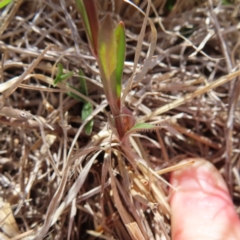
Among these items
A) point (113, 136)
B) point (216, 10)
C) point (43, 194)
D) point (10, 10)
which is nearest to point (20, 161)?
point (43, 194)

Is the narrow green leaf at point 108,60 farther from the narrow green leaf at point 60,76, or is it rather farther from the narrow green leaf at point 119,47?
the narrow green leaf at point 60,76

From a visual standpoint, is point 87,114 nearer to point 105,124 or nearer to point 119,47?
point 105,124

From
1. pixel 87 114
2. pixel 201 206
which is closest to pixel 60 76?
pixel 87 114

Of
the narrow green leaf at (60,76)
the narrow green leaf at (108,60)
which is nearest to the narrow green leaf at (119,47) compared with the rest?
the narrow green leaf at (108,60)

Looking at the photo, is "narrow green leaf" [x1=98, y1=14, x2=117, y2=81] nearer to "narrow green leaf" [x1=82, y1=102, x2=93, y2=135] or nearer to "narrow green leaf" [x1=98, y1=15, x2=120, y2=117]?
"narrow green leaf" [x1=98, y1=15, x2=120, y2=117]

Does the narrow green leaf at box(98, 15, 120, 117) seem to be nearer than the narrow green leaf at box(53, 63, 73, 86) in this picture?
Yes

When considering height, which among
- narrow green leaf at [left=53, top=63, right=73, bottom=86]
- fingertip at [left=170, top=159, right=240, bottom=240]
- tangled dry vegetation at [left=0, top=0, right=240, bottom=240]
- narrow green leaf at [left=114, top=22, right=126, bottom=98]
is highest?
narrow green leaf at [left=114, top=22, right=126, bottom=98]

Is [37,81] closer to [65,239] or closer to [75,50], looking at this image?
[75,50]

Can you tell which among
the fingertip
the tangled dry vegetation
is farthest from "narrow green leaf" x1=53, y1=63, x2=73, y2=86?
the fingertip
